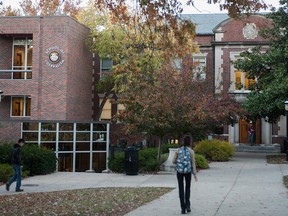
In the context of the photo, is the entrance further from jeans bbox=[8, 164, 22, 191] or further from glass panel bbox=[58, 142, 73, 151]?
jeans bbox=[8, 164, 22, 191]

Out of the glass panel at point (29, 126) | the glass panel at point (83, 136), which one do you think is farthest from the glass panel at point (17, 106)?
the glass panel at point (83, 136)

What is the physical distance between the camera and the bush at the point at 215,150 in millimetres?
26031

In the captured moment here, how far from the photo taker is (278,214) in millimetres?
10125

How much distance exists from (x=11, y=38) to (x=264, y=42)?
19.1 meters

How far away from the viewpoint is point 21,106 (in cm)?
3184

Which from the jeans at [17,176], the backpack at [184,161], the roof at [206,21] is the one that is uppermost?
the roof at [206,21]

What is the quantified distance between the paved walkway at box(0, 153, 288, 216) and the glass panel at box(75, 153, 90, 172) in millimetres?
5190

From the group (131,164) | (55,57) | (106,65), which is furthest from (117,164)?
(106,65)

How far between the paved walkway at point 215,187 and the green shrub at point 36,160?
0.57 meters

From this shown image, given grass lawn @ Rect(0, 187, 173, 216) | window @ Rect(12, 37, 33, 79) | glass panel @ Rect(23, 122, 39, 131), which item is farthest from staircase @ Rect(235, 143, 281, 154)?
Answer: grass lawn @ Rect(0, 187, 173, 216)

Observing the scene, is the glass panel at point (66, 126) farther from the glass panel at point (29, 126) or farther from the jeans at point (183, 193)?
the jeans at point (183, 193)

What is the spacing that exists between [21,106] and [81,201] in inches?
827

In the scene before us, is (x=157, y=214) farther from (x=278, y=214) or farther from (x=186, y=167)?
(x=278, y=214)

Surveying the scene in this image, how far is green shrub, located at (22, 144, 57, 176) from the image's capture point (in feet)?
62.5
